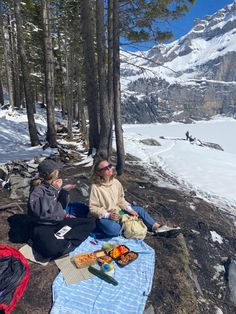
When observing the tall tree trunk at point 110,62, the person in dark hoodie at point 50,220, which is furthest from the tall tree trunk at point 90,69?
the person in dark hoodie at point 50,220

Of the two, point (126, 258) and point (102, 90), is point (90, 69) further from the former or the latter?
point (126, 258)

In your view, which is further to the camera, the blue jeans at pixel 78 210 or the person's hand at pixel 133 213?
the blue jeans at pixel 78 210

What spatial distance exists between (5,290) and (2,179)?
4.63 metres

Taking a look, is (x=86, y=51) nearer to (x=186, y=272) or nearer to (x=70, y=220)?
(x=70, y=220)

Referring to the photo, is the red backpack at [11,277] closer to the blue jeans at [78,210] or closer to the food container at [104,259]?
the food container at [104,259]

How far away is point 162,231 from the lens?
5.80 m

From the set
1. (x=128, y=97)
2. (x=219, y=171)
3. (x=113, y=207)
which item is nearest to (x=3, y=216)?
(x=113, y=207)

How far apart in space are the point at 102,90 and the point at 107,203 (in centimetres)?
465

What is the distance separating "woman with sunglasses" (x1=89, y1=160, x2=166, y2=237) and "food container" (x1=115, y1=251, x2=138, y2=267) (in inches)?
21.2

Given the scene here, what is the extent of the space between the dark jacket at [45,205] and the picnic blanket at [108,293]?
96cm

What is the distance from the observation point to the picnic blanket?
3.83 metres

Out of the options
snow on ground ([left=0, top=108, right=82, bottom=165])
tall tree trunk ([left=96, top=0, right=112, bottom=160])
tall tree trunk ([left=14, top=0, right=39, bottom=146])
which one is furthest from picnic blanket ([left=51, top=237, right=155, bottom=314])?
tall tree trunk ([left=14, top=0, right=39, bottom=146])

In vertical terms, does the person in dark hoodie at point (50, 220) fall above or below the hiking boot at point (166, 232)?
above

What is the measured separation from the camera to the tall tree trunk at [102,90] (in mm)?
9000
